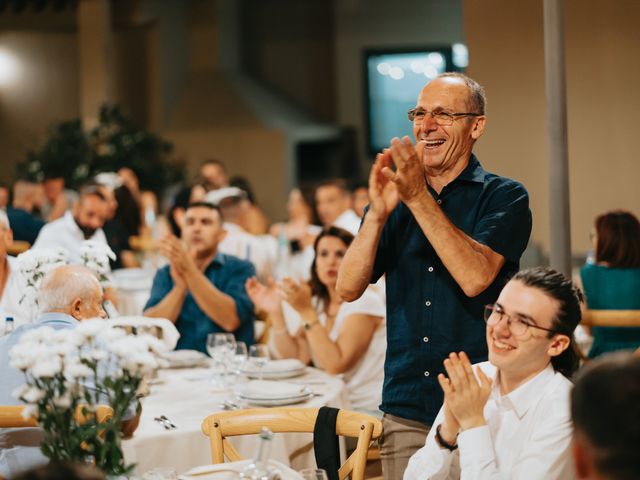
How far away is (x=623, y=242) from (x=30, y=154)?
9.34m

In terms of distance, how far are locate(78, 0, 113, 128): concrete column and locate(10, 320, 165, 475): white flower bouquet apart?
1145 cm

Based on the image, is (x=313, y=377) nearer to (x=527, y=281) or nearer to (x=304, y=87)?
(x=527, y=281)

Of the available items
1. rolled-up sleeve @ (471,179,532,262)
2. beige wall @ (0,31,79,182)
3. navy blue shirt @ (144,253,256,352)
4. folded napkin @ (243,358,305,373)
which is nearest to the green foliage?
beige wall @ (0,31,79,182)

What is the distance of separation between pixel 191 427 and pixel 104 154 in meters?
9.70

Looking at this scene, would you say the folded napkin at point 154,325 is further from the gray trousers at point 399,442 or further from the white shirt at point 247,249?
the white shirt at point 247,249

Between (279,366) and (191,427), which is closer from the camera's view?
(191,427)

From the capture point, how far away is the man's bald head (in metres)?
3.06

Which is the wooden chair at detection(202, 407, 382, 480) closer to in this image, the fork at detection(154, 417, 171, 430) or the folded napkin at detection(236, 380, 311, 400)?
the fork at detection(154, 417, 171, 430)

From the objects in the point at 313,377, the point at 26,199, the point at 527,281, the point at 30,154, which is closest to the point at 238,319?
the point at 313,377

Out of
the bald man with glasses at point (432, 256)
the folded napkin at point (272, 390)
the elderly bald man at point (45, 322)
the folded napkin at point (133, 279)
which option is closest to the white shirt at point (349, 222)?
the folded napkin at point (133, 279)

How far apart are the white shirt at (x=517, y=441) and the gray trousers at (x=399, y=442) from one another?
25 cm

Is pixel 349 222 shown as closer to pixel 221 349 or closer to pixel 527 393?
pixel 221 349

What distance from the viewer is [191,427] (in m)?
3.33

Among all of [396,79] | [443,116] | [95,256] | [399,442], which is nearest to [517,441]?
[399,442]
